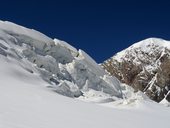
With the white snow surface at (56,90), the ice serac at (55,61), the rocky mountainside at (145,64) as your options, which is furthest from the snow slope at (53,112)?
the rocky mountainside at (145,64)

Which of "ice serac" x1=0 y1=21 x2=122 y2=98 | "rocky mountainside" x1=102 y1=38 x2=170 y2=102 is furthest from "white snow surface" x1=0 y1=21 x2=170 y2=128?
"rocky mountainside" x1=102 y1=38 x2=170 y2=102

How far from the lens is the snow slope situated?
12828mm

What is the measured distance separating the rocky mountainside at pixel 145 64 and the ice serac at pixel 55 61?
7141cm

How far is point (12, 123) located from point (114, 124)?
14.1 ft

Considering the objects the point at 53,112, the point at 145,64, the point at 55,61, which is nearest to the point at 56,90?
the point at 55,61

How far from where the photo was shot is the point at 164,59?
11119cm

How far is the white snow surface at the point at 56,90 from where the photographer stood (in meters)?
14.0

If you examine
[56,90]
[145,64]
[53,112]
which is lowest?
[53,112]

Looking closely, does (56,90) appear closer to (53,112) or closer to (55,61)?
(55,61)

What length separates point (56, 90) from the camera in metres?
21.9

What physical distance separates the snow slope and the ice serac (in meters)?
3.43

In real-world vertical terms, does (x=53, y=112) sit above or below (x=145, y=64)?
below

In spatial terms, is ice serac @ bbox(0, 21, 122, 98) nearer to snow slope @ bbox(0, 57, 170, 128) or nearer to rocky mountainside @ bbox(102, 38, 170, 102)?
snow slope @ bbox(0, 57, 170, 128)

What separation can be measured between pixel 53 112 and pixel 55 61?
1366 centimetres
